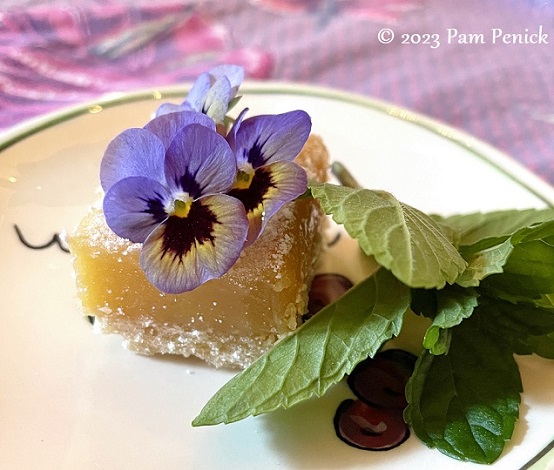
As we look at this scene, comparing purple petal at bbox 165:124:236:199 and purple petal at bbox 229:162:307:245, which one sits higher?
purple petal at bbox 165:124:236:199

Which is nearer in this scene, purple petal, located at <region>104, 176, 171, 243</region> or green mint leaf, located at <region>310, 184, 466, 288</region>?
green mint leaf, located at <region>310, 184, 466, 288</region>

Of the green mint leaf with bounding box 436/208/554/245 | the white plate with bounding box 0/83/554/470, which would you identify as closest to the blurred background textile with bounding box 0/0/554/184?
the white plate with bounding box 0/83/554/470

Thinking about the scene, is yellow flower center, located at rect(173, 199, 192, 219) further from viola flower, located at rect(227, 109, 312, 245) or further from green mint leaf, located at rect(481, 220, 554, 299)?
green mint leaf, located at rect(481, 220, 554, 299)

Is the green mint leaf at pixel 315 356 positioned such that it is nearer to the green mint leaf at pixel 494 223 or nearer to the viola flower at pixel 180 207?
the viola flower at pixel 180 207

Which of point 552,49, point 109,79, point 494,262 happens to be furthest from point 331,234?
point 552,49

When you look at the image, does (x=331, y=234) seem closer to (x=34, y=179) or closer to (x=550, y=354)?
(x=550, y=354)

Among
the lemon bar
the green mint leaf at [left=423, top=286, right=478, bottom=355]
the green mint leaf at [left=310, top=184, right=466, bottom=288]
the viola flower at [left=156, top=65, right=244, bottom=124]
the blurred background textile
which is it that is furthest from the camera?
the blurred background textile
